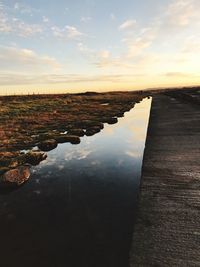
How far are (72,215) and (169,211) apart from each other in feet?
10.1

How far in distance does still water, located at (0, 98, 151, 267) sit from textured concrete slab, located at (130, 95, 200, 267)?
2.04ft

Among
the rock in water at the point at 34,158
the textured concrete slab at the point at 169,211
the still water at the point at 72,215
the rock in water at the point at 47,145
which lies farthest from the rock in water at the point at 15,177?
the rock in water at the point at 47,145

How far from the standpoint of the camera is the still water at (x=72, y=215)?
6.15 m

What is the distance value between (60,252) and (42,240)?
0.82 meters

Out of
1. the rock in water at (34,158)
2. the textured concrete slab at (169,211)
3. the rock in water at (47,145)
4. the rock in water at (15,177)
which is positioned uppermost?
the textured concrete slab at (169,211)

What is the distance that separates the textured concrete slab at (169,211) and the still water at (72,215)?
62cm

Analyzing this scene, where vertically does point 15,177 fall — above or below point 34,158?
above

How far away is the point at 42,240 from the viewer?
687 cm

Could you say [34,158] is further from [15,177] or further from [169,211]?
[169,211]

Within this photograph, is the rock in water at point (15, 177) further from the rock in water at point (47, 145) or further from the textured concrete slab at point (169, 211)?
the rock in water at point (47, 145)

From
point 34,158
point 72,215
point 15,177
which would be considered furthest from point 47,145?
point 72,215

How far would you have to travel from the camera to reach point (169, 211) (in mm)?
7051

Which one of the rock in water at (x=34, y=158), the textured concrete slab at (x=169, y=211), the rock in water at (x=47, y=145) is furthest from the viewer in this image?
the rock in water at (x=47, y=145)

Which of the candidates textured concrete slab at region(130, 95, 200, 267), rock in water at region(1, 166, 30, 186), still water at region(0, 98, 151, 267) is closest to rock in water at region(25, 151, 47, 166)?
still water at region(0, 98, 151, 267)
